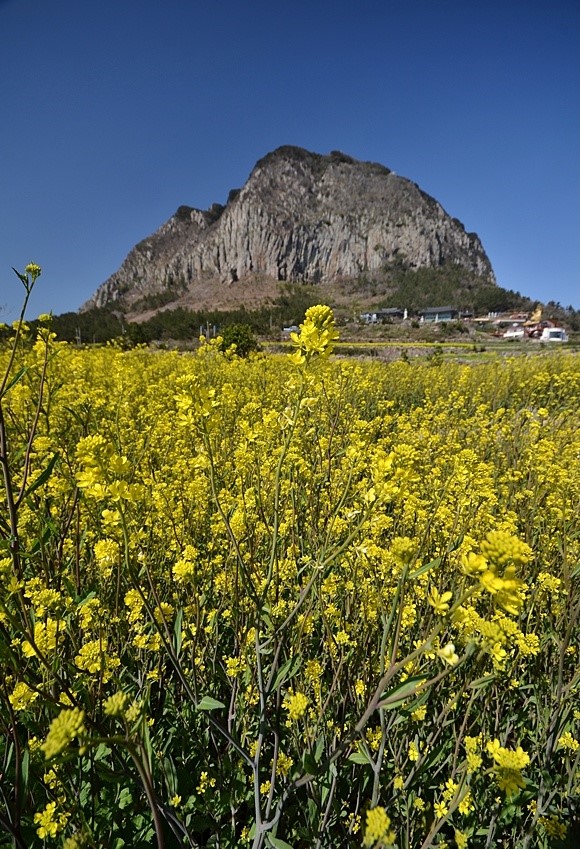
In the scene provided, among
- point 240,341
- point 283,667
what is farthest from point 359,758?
point 240,341

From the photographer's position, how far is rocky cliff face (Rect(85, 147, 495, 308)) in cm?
13312

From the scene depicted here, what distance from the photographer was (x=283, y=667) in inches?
55.2

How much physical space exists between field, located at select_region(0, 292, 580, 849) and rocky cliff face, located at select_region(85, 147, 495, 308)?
427 ft

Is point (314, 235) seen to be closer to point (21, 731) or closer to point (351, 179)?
point (351, 179)

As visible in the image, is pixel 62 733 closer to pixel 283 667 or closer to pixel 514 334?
pixel 283 667

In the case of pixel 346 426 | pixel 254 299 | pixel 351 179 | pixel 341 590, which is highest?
pixel 351 179

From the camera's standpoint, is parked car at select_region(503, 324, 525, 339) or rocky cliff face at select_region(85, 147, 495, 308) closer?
parked car at select_region(503, 324, 525, 339)

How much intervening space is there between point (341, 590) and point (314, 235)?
15080 centimetres

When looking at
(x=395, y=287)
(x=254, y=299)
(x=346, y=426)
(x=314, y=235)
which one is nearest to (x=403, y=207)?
(x=314, y=235)

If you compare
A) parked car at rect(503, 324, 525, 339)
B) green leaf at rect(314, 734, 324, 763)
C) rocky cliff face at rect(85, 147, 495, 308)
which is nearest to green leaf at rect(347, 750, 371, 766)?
green leaf at rect(314, 734, 324, 763)

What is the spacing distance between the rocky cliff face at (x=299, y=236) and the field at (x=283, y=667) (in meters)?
130

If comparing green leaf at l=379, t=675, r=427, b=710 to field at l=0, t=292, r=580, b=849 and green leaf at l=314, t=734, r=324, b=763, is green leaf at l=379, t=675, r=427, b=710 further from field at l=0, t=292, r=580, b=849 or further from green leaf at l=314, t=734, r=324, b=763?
green leaf at l=314, t=734, r=324, b=763

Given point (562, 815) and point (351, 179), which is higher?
point (351, 179)

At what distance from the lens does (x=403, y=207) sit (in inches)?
6191
